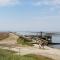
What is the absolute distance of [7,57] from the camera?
18.5m

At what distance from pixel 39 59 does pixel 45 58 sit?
1.01 meters

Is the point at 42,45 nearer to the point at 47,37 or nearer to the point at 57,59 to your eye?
the point at 57,59

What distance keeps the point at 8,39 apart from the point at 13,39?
2.44 feet

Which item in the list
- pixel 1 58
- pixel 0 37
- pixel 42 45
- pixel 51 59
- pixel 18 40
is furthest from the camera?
pixel 0 37

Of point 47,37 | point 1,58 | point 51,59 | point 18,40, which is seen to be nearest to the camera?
point 1,58

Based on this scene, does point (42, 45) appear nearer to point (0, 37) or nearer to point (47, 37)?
point (0, 37)

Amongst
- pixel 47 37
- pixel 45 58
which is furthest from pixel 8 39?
pixel 47 37

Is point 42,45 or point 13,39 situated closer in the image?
point 42,45

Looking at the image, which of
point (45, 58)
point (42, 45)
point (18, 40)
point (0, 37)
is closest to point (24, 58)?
point (45, 58)

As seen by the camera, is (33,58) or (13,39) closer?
(33,58)

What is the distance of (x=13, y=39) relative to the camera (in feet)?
113

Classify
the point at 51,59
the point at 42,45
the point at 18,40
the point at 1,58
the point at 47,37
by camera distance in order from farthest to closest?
the point at 47,37
the point at 18,40
the point at 42,45
the point at 51,59
the point at 1,58

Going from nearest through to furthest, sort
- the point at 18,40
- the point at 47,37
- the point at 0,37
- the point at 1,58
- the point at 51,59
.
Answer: the point at 1,58
the point at 51,59
the point at 18,40
the point at 0,37
the point at 47,37

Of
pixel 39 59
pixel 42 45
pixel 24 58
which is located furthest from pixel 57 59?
pixel 42 45
